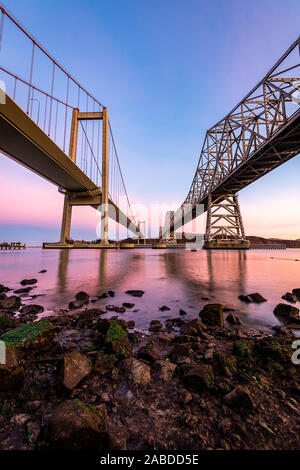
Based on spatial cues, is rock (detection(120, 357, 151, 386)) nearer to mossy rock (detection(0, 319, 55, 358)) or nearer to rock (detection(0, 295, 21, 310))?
mossy rock (detection(0, 319, 55, 358))

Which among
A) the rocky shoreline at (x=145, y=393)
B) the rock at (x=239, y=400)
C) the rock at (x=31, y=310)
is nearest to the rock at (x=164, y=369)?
the rocky shoreline at (x=145, y=393)

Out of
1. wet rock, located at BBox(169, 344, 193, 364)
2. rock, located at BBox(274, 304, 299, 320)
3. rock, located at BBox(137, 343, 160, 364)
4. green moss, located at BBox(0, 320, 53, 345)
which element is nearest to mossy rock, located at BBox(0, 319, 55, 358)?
green moss, located at BBox(0, 320, 53, 345)

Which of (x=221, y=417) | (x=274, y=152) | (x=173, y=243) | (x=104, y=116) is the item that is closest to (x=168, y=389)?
(x=221, y=417)

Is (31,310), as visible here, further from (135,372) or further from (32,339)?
(135,372)

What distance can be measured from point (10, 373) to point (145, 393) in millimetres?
1075

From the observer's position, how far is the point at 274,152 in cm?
2447

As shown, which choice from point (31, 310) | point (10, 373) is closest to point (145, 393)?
point (10, 373)

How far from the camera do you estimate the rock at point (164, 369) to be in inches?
69.0

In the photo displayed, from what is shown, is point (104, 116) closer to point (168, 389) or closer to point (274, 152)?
point (274, 152)

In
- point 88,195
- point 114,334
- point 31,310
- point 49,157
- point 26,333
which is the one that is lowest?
point 31,310

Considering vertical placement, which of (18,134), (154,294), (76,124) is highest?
(76,124)

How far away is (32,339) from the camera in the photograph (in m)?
1.99

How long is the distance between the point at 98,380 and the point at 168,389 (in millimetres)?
623

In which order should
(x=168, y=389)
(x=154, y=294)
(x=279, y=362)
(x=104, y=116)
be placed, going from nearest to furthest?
(x=168, y=389)
(x=279, y=362)
(x=154, y=294)
(x=104, y=116)
